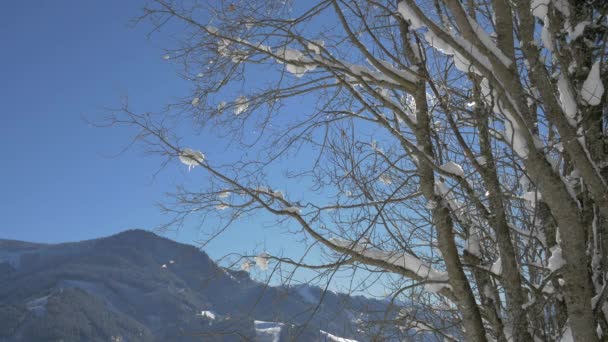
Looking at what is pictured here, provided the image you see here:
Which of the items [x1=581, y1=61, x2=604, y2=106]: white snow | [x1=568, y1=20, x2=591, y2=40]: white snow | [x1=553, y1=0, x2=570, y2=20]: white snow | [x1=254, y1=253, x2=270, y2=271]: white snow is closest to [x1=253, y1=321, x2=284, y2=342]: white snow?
[x1=254, y1=253, x2=270, y2=271]: white snow

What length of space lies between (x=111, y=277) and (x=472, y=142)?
196419 mm

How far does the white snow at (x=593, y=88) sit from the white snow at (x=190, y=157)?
2373 mm

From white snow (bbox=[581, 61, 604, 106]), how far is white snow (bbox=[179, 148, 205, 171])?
2.37 m

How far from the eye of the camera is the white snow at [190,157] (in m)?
3.68

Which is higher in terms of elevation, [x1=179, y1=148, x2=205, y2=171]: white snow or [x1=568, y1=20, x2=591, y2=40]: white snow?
[x1=568, y1=20, x2=591, y2=40]: white snow

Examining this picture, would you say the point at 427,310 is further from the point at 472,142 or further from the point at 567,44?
the point at 567,44

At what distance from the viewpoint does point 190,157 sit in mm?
Answer: 3713

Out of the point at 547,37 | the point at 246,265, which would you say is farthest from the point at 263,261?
the point at 547,37

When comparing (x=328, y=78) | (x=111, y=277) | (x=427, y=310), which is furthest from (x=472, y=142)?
(x=111, y=277)

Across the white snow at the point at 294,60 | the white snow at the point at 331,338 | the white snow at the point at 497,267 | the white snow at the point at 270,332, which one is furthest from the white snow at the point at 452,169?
the white snow at the point at 270,332

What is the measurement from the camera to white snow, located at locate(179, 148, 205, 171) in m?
3.68

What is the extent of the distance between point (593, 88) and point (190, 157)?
2.49 metres

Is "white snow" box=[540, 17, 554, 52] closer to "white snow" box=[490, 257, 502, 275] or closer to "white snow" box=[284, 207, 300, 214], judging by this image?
"white snow" box=[490, 257, 502, 275]

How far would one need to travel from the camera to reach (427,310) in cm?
475
